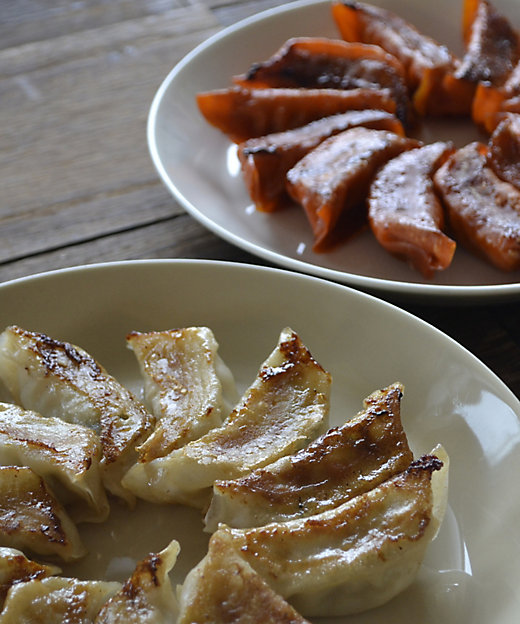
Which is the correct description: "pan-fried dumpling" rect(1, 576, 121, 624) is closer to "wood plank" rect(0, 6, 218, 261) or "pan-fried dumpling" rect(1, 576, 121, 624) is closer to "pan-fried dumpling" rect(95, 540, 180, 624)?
"pan-fried dumpling" rect(95, 540, 180, 624)

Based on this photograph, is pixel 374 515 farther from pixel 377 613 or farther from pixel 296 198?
pixel 296 198

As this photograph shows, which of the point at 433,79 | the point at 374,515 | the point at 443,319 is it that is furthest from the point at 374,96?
the point at 374,515

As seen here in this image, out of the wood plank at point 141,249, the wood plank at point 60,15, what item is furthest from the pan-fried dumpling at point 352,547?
the wood plank at point 60,15

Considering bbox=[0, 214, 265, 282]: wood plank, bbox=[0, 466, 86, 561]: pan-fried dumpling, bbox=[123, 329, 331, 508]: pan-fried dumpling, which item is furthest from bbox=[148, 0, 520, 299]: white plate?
bbox=[0, 466, 86, 561]: pan-fried dumpling

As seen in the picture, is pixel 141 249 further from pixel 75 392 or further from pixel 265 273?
pixel 75 392

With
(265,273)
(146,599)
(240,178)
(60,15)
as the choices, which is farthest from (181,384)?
(60,15)

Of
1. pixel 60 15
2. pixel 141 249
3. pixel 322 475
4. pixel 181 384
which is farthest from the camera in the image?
pixel 60 15

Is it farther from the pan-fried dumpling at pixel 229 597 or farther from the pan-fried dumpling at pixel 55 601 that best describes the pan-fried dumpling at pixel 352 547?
the pan-fried dumpling at pixel 55 601
